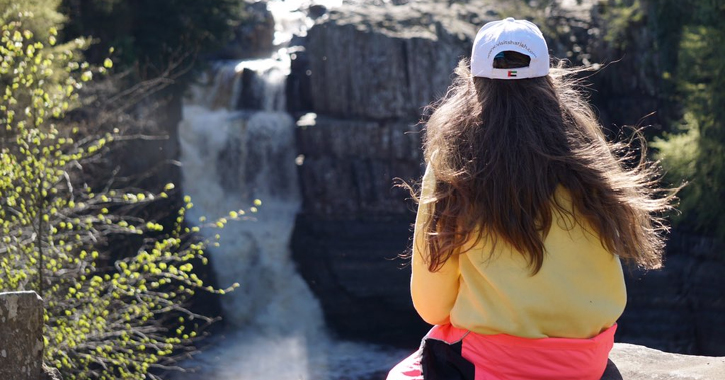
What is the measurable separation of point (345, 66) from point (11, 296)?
17065mm

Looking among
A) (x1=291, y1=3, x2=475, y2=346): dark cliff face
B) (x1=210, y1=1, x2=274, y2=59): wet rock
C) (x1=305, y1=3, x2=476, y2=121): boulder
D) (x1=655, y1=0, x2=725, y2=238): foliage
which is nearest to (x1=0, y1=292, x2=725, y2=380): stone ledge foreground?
(x1=655, y1=0, x2=725, y2=238): foliage

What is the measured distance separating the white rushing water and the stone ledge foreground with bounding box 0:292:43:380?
561 inches

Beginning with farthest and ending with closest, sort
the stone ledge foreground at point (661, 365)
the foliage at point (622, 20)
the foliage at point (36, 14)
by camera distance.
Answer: the foliage at point (622, 20)
the foliage at point (36, 14)
the stone ledge foreground at point (661, 365)

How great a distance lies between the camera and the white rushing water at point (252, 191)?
19875 mm

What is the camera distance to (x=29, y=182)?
29.6 ft

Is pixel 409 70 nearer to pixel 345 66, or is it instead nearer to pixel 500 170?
pixel 345 66

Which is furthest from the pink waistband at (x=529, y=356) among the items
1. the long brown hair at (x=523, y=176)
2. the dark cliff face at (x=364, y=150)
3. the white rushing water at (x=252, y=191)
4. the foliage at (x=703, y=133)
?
the dark cliff face at (x=364, y=150)

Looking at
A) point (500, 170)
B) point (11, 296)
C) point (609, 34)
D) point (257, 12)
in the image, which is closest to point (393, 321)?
point (609, 34)

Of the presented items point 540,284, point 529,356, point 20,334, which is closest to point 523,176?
point 540,284

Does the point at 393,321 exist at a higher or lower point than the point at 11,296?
lower

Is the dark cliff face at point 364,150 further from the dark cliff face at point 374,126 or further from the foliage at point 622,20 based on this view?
the foliage at point 622,20

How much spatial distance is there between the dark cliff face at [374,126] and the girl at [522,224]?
1651 cm

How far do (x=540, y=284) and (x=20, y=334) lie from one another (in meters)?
2.63

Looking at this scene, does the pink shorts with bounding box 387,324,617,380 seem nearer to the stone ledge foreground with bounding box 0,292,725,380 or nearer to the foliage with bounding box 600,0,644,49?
the stone ledge foreground with bounding box 0,292,725,380
